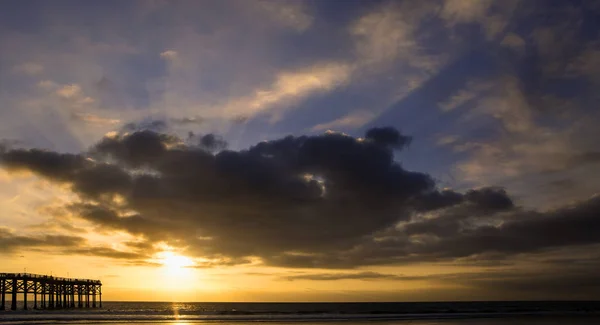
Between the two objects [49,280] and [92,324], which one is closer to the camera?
[92,324]

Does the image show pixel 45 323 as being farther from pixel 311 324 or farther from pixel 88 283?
pixel 88 283

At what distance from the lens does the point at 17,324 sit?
63.2 meters

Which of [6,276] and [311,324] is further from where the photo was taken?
[6,276]

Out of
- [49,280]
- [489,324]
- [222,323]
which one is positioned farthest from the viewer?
[49,280]

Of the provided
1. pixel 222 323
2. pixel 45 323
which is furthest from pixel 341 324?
pixel 45 323

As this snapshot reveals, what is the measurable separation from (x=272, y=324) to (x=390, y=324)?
14.7m

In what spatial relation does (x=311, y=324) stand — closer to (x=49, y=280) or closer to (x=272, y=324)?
(x=272, y=324)

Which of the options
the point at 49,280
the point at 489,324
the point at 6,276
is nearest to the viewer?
the point at 489,324

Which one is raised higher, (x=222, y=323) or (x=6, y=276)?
(x=6, y=276)

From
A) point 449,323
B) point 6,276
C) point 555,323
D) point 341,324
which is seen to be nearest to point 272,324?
point 341,324

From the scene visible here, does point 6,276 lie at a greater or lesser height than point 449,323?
greater

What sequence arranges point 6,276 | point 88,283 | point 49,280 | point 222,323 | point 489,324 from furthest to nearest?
point 88,283, point 49,280, point 6,276, point 222,323, point 489,324

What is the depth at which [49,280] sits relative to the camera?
10819 centimetres

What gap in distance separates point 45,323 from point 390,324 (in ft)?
142
